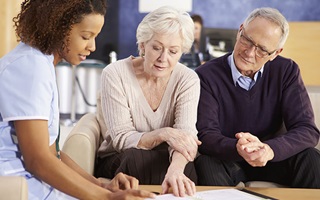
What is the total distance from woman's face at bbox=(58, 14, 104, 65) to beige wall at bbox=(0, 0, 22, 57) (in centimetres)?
451

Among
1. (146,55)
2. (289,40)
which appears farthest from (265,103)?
(289,40)

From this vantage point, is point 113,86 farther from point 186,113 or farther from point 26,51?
point 26,51

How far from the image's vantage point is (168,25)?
2.12 meters

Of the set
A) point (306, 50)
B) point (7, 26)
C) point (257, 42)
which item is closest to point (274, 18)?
point (257, 42)

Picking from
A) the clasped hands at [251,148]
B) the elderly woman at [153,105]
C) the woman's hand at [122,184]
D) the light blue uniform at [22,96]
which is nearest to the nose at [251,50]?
the elderly woman at [153,105]

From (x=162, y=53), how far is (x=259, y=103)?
0.50 meters

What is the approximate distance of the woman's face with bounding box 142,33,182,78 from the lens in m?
2.13

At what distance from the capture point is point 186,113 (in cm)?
215

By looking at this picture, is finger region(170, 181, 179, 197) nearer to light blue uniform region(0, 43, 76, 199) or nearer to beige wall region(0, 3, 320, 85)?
light blue uniform region(0, 43, 76, 199)

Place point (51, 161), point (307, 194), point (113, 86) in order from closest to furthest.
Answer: point (51, 161)
point (307, 194)
point (113, 86)

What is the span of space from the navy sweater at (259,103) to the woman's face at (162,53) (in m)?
0.24

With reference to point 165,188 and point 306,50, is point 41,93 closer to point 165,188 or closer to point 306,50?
point 165,188

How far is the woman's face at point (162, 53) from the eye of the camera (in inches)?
83.7

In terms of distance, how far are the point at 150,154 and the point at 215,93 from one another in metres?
0.44
